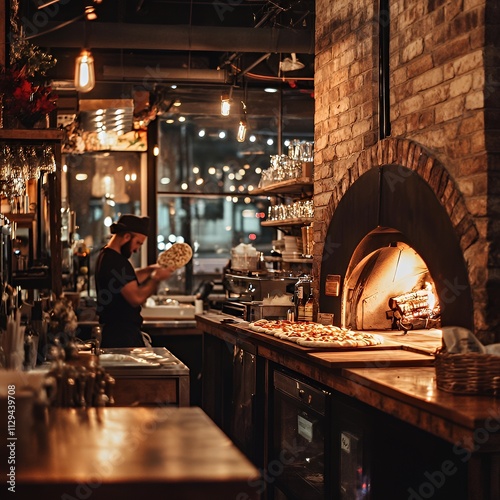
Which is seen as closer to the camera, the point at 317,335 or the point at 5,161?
the point at 5,161

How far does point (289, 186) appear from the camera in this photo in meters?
8.01

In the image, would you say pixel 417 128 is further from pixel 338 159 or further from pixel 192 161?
pixel 192 161

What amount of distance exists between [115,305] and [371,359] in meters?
2.30

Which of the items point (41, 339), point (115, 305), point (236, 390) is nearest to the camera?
point (41, 339)

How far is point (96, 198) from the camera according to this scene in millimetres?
11445

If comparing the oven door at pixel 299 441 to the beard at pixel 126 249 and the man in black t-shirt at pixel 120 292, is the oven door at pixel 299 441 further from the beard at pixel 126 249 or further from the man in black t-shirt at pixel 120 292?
Answer: the beard at pixel 126 249

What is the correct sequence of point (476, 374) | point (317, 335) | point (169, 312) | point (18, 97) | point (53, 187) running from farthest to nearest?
point (169, 312) → point (317, 335) → point (53, 187) → point (18, 97) → point (476, 374)

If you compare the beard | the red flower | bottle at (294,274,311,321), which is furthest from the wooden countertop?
the red flower

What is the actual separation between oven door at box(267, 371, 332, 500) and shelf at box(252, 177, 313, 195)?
2.36m

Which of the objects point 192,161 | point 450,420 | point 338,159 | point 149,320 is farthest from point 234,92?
point 450,420

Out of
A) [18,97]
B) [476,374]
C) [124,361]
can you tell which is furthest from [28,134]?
[476,374]

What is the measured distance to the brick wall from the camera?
12.9 ft

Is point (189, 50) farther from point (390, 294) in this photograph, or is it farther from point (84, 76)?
point (390, 294)

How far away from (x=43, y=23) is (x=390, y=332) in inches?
163
